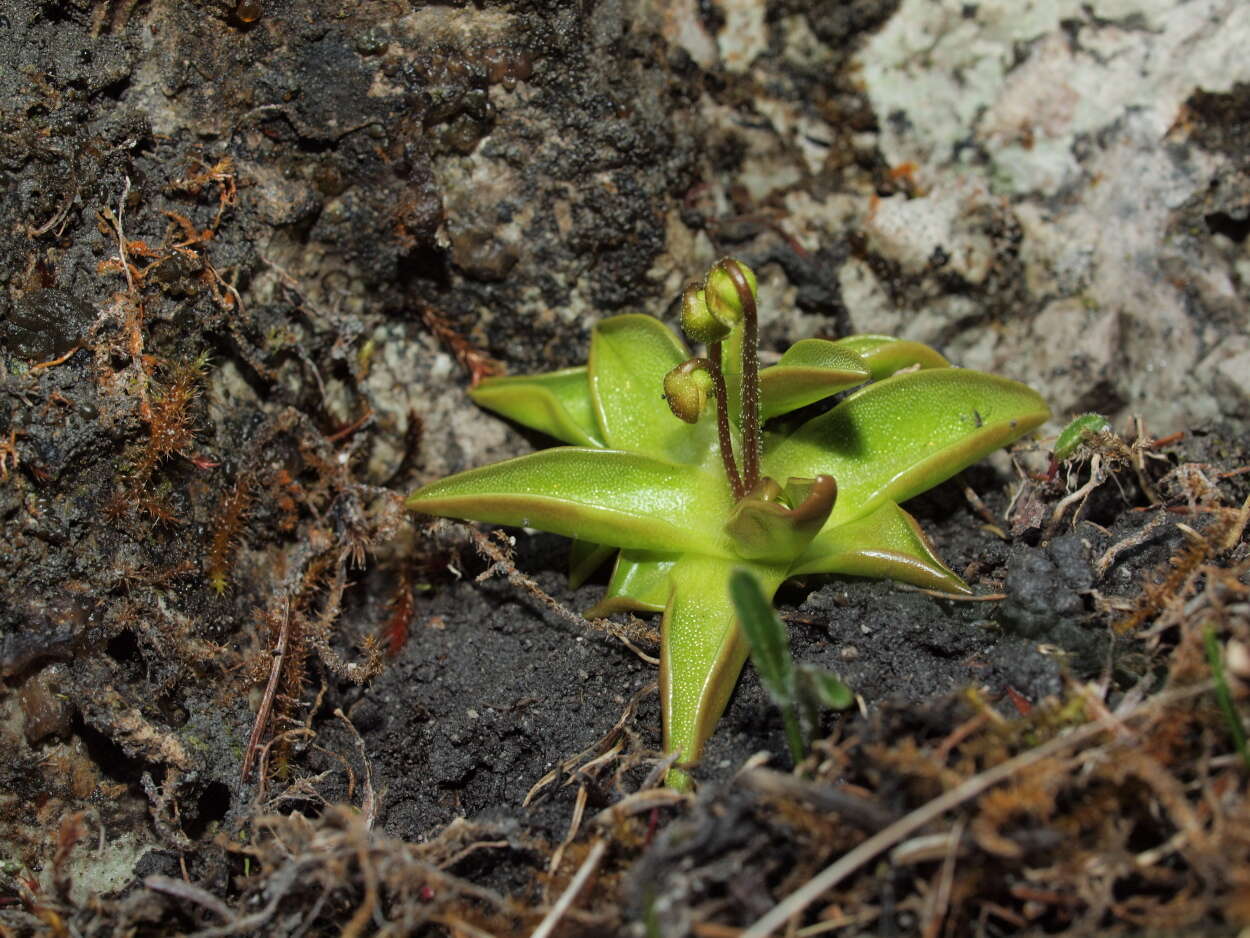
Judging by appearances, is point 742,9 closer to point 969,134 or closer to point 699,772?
point 969,134

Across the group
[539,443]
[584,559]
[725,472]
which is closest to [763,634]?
[725,472]

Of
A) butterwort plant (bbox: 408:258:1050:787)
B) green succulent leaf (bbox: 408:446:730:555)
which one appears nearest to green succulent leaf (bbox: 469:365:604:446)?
butterwort plant (bbox: 408:258:1050:787)

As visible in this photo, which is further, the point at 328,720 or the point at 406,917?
the point at 328,720

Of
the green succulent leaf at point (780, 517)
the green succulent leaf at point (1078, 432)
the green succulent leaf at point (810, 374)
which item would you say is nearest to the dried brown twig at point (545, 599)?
the green succulent leaf at point (780, 517)

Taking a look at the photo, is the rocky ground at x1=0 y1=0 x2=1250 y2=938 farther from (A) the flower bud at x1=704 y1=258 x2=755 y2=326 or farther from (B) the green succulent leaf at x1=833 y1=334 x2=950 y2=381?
(A) the flower bud at x1=704 y1=258 x2=755 y2=326

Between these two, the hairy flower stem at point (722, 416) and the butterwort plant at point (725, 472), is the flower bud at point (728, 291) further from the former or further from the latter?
the hairy flower stem at point (722, 416)

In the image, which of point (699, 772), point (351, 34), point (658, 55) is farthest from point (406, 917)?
point (658, 55)

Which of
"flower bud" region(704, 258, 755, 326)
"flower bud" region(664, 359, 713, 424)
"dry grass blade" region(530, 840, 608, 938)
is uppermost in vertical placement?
"flower bud" region(704, 258, 755, 326)

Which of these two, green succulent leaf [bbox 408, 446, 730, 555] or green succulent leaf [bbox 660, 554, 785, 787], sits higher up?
green succulent leaf [bbox 408, 446, 730, 555]
